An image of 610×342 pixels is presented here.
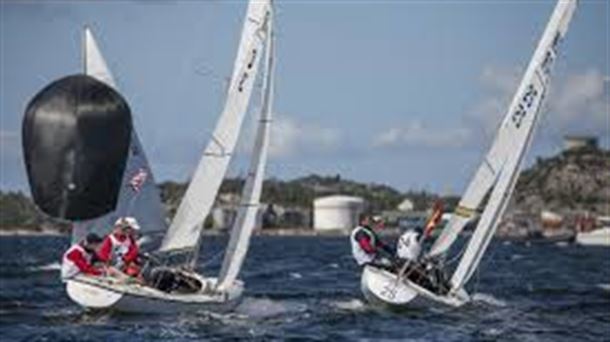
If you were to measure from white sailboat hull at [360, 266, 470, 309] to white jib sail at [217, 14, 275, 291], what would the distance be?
3.36m

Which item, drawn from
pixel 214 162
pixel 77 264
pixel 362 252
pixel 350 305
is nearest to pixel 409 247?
pixel 362 252

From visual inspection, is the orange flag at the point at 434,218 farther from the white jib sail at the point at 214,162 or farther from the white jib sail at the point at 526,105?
the white jib sail at the point at 214,162

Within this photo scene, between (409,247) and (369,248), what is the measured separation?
3.54ft

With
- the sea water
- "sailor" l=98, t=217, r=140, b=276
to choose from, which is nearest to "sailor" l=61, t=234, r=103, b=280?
"sailor" l=98, t=217, r=140, b=276

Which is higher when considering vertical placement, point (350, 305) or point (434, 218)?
point (434, 218)

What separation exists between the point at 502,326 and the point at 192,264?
27.5ft

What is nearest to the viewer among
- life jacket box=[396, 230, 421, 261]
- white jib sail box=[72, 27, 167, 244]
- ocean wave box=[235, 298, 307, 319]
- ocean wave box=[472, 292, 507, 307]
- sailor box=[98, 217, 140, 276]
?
sailor box=[98, 217, 140, 276]

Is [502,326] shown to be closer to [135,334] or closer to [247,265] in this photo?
[135,334]

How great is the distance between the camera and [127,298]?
121ft

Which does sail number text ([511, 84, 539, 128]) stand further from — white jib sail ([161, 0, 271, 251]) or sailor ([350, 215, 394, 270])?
white jib sail ([161, 0, 271, 251])

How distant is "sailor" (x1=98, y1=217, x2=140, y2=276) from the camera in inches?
1499

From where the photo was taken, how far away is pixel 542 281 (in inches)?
2463

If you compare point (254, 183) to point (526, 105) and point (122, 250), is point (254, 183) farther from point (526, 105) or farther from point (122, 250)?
point (526, 105)

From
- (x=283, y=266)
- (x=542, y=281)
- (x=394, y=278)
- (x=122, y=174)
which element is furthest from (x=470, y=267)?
(x=283, y=266)
